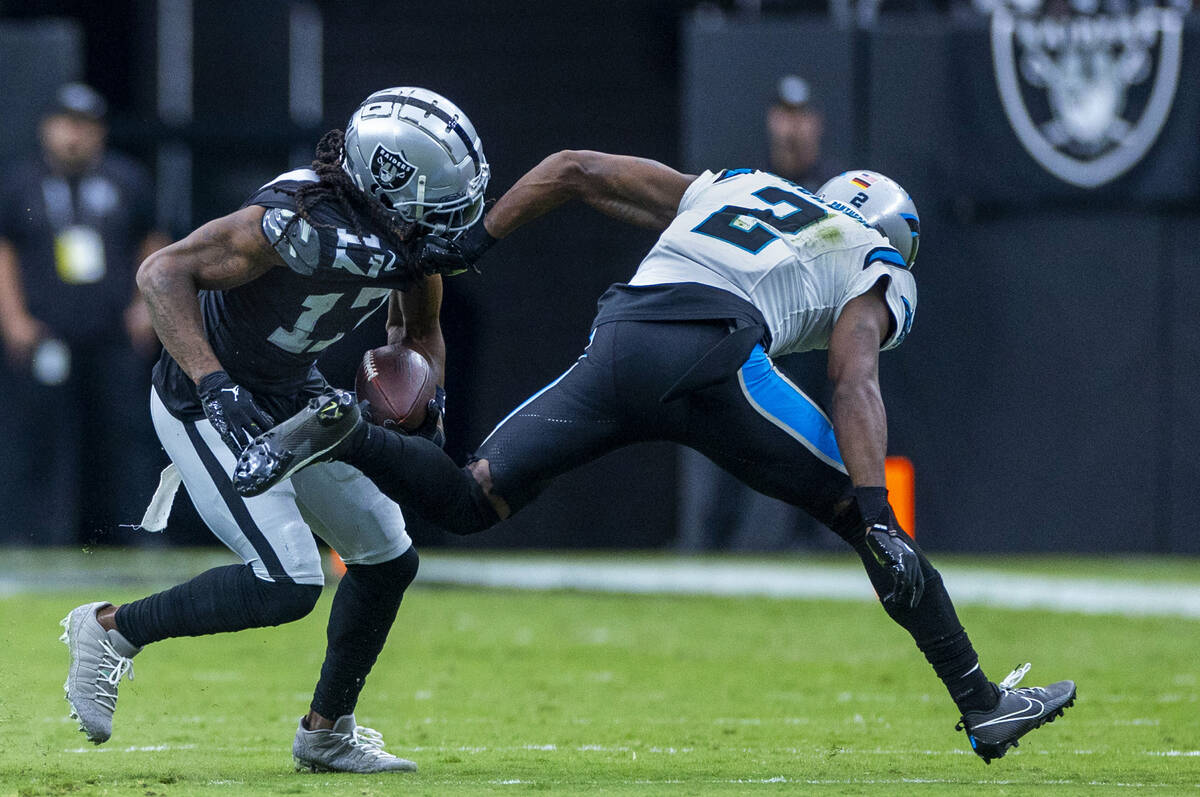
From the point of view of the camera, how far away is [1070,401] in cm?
1067

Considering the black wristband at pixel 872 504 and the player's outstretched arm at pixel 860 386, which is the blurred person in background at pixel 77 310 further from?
the black wristband at pixel 872 504

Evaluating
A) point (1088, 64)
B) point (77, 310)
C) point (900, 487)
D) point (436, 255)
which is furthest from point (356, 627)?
point (1088, 64)

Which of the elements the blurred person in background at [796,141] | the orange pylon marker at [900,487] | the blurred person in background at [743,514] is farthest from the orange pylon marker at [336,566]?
the blurred person in background at [796,141]

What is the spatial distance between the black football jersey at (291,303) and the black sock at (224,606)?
420mm

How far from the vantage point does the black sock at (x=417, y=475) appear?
4.38 m

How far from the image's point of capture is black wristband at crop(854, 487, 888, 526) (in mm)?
4449

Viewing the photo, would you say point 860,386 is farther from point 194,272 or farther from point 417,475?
point 194,272

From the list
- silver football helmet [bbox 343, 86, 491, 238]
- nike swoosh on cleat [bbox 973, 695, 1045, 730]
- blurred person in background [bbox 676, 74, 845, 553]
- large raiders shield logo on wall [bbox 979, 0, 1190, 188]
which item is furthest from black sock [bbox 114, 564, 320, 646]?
large raiders shield logo on wall [bbox 979, 0, 1190, 188]

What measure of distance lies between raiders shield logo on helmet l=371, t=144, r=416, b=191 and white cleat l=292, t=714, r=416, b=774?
1.35 meters

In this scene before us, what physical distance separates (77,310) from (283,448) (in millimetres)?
6248

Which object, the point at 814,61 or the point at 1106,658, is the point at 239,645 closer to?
the point at 1106,658

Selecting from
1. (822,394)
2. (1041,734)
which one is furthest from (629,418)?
(822,394)

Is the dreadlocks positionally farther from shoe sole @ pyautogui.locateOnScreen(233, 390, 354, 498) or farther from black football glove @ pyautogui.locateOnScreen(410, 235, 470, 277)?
shoe sole @ pyautogui.locateOnScreen(233, 390, 354, 498)

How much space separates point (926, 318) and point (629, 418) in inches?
248
